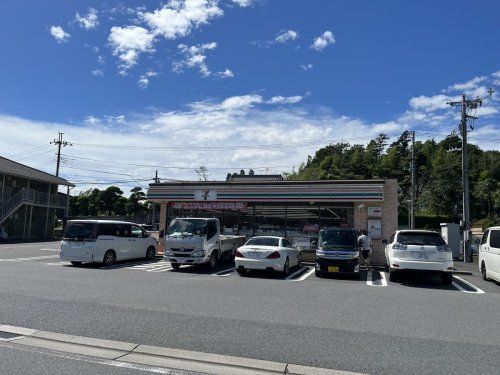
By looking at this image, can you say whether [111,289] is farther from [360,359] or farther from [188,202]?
[188,202]

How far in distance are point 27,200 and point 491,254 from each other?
122 ft

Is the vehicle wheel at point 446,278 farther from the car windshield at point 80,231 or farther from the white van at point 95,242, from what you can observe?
the car windshield at point 80,231

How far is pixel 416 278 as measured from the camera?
A: 15453mm

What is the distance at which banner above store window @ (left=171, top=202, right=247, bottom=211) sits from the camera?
22.5 m

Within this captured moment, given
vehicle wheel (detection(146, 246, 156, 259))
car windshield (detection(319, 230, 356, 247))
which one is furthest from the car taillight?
vehicle wheel (detection(146, 246, 156, 259))

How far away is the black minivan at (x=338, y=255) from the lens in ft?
48.5

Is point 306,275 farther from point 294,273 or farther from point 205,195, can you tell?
point 205,195

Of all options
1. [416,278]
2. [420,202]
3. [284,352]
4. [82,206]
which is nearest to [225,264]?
Result: [416,278]

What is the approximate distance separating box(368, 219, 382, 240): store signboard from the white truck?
288 inches

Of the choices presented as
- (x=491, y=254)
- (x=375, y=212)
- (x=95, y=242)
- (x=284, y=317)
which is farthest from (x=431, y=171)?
(x=284, y=317)

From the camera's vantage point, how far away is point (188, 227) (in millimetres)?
16734

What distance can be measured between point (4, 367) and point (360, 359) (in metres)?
4.44

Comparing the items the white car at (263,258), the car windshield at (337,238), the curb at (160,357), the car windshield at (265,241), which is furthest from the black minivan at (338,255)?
the curb at (160,357)

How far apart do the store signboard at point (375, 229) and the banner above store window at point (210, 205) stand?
6.25 meters
